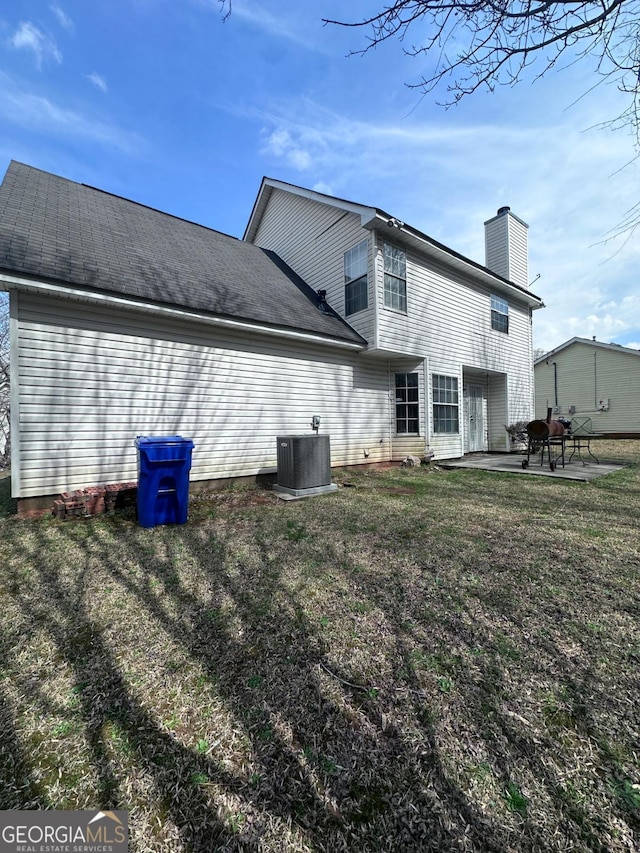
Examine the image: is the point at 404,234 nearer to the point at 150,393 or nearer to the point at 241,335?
the point at 241,335

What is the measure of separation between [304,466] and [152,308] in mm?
3653

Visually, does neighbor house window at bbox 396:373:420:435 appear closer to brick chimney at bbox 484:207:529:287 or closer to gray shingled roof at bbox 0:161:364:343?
gray shingled roof at bbox 0:161:364:343

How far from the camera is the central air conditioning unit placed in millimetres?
6168

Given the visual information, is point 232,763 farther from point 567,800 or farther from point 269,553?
point 269,553

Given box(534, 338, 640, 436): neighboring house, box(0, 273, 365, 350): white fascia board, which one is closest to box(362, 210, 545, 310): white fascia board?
box(0, 273, 365, 350): white fascia board

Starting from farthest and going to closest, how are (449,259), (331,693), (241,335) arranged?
(449,259) → (241,335) → (331,693)

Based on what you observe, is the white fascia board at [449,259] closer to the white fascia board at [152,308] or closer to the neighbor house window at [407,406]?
the white fascia board at [152,308]

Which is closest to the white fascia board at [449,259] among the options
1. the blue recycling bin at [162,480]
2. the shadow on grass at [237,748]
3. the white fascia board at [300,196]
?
the white fascia board at [300,196]

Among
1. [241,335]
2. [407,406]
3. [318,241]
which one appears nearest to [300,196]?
[318,241]

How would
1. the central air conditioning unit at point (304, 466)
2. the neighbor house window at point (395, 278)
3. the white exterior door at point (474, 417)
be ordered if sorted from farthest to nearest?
1. the white exterior door at point (474, 417)
2. the neighbor house window at point (395, 278)
3. the central air conditioning unit at point (304, 466)

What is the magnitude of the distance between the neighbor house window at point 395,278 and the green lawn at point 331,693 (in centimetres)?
667

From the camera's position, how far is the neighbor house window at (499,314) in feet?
38.3

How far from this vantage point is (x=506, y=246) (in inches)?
492

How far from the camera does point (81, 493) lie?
490 centimetres
